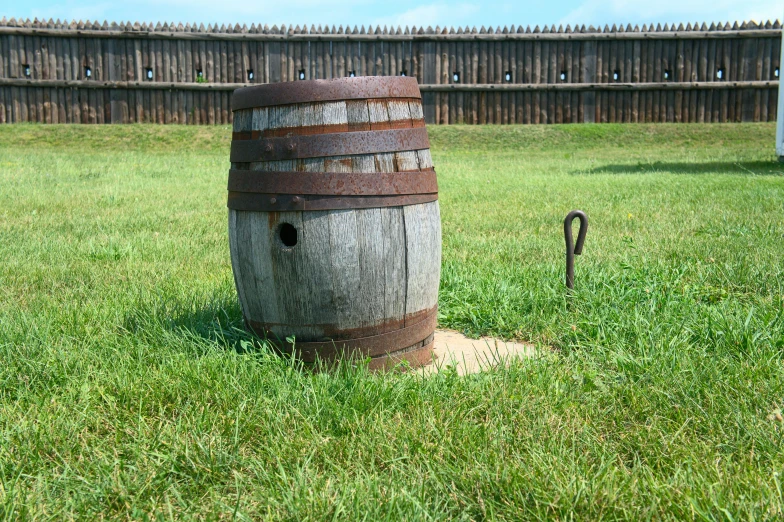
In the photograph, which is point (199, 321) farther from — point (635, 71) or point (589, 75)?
point (635, 71)

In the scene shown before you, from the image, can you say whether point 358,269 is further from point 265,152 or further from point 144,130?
point 144,130

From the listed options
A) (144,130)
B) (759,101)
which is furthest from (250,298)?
(759,101)

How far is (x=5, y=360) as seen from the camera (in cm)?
304

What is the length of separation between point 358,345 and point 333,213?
1.89 feet

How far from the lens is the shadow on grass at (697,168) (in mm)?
11523

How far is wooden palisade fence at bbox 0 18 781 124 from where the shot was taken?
62.7 feet

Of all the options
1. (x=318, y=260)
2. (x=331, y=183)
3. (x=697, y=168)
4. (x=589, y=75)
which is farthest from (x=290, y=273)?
(x=589, y=75)

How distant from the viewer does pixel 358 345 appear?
3.03 meters

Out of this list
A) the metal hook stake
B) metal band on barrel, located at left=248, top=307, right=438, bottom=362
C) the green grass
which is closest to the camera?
the green grass

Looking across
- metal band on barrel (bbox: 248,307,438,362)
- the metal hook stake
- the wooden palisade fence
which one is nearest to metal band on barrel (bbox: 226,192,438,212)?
metal band on barrel (bbox: 248,307,438,362)

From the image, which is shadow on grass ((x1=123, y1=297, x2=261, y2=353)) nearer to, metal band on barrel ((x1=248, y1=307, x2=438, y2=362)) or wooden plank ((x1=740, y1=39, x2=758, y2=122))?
metal band on barrel ((x1=248, y1=307, x2=438, y2=362))

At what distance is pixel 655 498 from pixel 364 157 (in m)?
1.65

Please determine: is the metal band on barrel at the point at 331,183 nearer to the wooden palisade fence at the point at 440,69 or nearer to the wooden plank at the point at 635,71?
the wooden palisade fence at the point at 440,69

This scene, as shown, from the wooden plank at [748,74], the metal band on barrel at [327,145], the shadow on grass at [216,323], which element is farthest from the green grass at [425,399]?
the wooden plank at [748,74]
